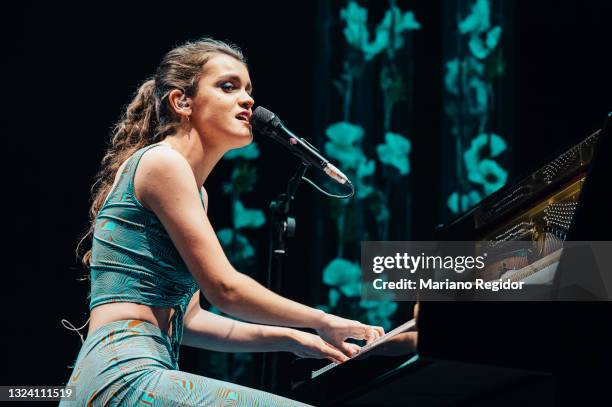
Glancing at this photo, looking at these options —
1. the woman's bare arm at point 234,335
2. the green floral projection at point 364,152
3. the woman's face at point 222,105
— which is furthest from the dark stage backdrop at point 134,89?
the woman's face at point 222,105

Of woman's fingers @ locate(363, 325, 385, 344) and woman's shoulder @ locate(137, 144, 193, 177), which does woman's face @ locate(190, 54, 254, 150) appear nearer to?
woman's shoulder @ locate(137, 144, 193, 177)

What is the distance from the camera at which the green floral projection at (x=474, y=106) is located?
404 cm

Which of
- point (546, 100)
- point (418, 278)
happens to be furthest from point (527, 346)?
point (546, 100)

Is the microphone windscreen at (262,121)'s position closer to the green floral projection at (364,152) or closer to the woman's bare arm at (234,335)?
the woman's bare arm at (234,335)

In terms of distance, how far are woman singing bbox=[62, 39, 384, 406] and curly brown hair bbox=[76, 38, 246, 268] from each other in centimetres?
8

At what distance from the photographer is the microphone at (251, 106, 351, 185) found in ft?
7.57

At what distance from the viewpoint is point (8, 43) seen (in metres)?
3.75

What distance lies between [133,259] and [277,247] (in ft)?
2.98

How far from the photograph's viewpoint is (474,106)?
4105 millimetres

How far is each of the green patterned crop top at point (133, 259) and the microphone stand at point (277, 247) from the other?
762 mm

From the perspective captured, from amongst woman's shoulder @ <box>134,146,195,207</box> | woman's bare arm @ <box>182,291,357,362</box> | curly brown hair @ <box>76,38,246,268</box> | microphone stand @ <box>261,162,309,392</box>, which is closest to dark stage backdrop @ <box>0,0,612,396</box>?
microphone stand @ <box>261,162,309,392</box>

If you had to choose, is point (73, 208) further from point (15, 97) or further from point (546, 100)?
point (546, 100)

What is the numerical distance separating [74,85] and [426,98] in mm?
1888

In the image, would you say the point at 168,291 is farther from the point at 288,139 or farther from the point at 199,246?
the point at 288,139
